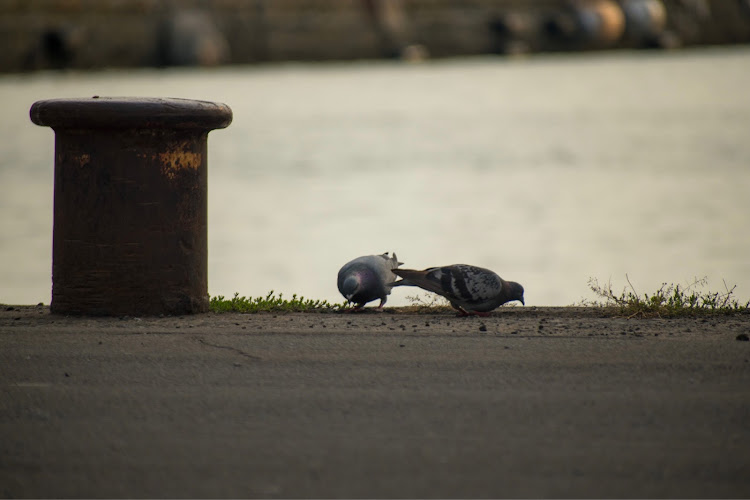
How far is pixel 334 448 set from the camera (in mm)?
4457

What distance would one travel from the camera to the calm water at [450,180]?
751 inches

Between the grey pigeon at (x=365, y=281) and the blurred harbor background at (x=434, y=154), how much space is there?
225 inches

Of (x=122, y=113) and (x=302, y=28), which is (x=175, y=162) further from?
(x=302, y=28)

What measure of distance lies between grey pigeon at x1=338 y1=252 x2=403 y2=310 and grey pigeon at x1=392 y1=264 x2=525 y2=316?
0.15 metres

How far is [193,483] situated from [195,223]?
129 inches

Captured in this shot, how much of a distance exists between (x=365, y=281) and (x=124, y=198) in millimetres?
1662

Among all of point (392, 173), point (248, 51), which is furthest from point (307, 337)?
point (248, 51)

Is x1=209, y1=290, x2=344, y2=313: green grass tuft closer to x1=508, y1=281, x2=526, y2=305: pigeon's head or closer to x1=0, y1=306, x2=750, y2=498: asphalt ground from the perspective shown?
x1=0, y1=306, x2=750, y2=498: asphalt ground

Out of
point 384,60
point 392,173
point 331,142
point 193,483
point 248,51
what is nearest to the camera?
point 193,483

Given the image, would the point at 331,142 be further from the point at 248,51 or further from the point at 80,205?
the point at 80,205

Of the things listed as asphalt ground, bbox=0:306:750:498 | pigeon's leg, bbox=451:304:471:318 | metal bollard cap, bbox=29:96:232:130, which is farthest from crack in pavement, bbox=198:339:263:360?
pigeon's leg, bbox=451:304:471:318

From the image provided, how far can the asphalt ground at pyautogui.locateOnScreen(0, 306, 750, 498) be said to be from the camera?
4.12 m

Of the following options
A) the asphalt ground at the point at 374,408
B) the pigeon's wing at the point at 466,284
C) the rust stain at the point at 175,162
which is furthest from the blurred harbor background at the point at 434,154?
the asphalt ground at the point at 374,408

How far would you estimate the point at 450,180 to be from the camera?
34.0 meters
